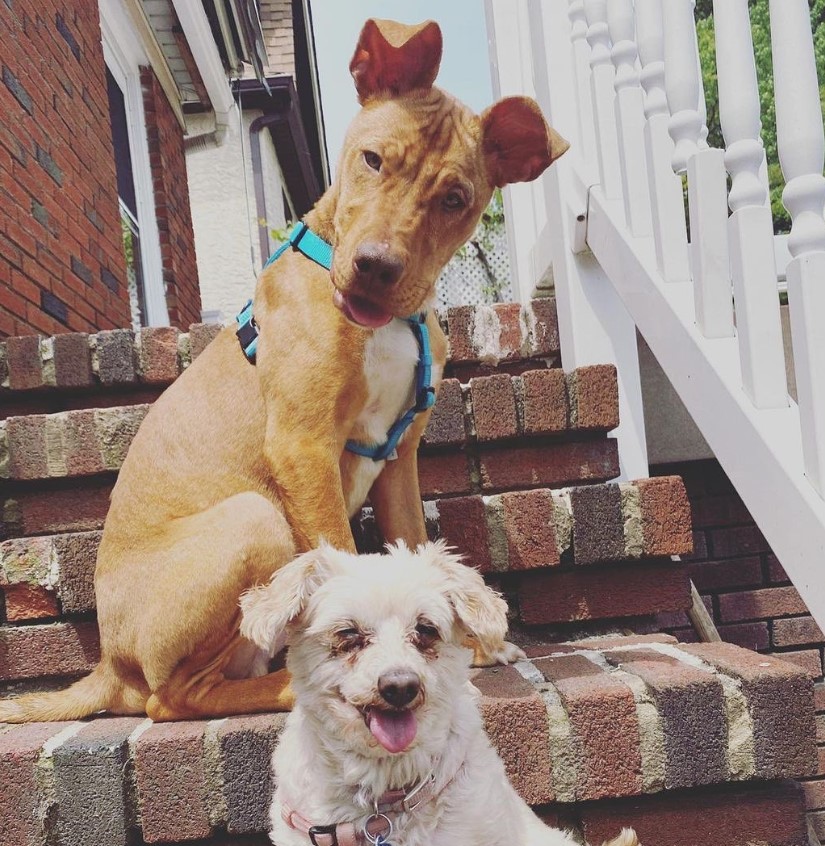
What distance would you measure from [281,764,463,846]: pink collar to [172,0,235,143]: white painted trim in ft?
19.7

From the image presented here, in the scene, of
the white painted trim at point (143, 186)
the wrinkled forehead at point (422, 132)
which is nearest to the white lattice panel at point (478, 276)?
the white painted trim at point (143, 186)

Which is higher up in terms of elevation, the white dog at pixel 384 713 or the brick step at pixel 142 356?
the brick step at pixel 142 356

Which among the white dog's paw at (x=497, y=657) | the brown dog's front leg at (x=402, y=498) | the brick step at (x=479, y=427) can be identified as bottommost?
the white dog's paw at (x=497, y=657)

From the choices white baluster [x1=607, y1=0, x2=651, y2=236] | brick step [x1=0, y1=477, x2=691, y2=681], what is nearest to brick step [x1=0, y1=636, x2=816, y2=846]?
brick step [x1=0, y1=477, x2=691, y2=681]

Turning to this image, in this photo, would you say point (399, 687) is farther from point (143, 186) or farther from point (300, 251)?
point (143, 186)

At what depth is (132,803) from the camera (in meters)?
1.74

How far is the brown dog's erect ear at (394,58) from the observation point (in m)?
2.06

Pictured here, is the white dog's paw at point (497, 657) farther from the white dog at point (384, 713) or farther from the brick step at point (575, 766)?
the white dog at point (384, 713)

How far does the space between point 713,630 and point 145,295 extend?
5.30m

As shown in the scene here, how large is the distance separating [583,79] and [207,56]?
16.2 feet

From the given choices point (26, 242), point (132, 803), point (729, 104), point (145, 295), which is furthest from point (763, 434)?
point (145, 295)

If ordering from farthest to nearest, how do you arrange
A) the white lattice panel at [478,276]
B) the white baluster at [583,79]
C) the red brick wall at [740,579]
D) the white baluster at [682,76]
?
the white lattice panel at [478,276]
the red brick wall at [740,579]
the white baluster at [583,79]
the white baluster at [682,76]

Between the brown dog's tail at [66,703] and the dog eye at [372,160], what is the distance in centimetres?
143

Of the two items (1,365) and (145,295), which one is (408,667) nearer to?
(1,365)
